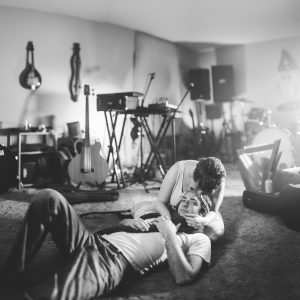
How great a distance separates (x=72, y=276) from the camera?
1.32 metres

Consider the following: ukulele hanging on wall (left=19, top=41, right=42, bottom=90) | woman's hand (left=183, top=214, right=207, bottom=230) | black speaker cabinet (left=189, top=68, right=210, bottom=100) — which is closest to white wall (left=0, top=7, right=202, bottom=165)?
ukulele hanging on wall (left=19, top=41, right=42, bottom=90)

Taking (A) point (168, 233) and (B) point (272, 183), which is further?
(B) point (272, 183)

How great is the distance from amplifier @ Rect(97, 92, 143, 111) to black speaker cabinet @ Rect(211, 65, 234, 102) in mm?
4298

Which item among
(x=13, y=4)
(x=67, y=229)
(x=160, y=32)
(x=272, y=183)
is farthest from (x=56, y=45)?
(x=67, y=229)

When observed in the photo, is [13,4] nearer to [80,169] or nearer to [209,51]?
[80,169]

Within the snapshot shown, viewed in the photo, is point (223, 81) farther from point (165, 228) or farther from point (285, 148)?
point (165, 228)

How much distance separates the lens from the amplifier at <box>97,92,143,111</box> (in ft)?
13.8

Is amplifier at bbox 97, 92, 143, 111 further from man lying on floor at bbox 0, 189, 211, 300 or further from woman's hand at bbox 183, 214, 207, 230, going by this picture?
man lying on floor at bbox 0, 189, 211, 300

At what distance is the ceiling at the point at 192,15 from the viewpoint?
17.2 feet

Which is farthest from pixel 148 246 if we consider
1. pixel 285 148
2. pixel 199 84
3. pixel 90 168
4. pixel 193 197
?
pixel 199 84

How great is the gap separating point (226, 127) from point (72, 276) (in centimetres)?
720

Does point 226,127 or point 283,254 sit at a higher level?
point 226,127

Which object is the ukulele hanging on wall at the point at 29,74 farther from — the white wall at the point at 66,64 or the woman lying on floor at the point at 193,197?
the woman lying on floor at the point at 193,197

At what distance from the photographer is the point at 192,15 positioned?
5.85 meters
